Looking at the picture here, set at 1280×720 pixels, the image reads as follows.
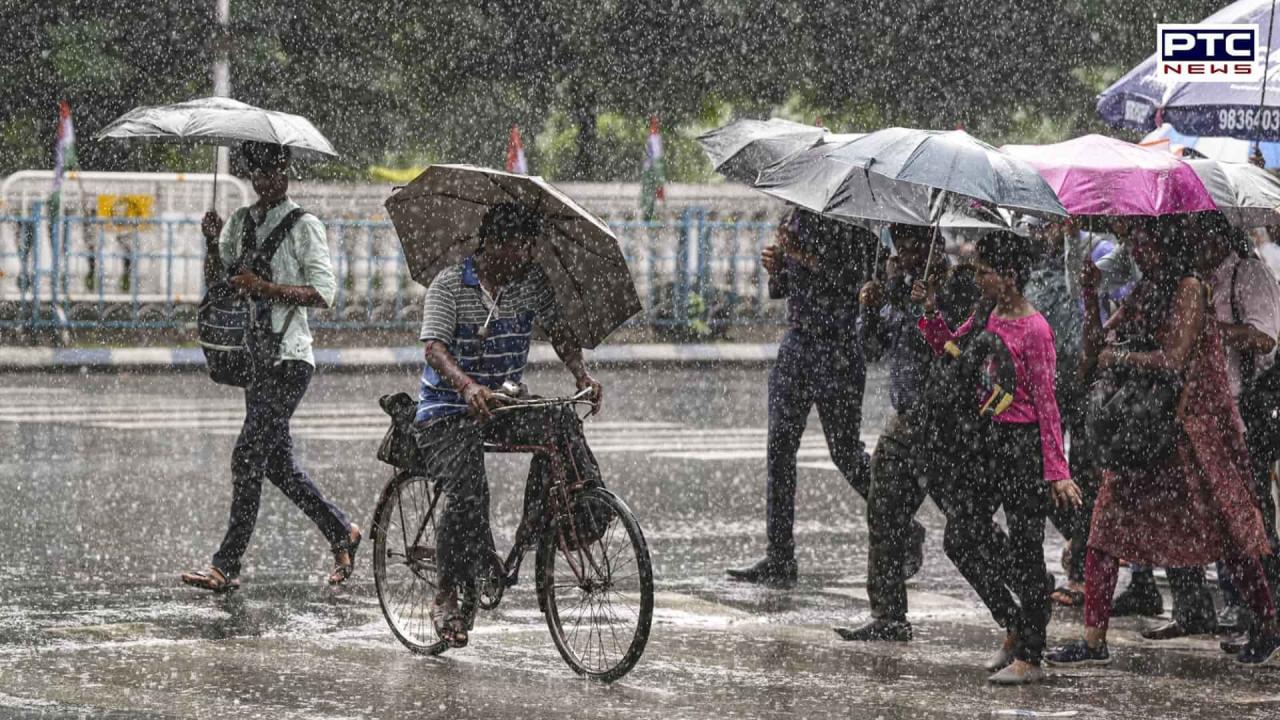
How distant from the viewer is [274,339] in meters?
8.83

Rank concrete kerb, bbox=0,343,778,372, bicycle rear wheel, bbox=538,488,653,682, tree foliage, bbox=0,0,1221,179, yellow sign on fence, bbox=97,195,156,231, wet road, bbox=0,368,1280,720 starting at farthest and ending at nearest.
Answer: tree foliage, bbox=0,0,1221,179 → yellow sign on fence, bbox=97,195,156,231 → concrete kerb, bbox=0,343,778,372 → bicycle rear wheel, bbox=538,488,653,682 → wet road, bbox=0,368,1280,720

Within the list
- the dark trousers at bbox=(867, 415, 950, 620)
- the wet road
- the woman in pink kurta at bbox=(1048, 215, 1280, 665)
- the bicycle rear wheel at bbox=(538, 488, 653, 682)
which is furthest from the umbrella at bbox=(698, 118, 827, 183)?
the bicycle rear wheel at bbox=(538, 488, 653, 682)

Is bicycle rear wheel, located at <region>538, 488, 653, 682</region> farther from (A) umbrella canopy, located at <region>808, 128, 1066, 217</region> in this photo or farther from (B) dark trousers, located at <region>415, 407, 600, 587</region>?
(A) umbrella canopy, located at <region>808, 128, 1066, 217</region>

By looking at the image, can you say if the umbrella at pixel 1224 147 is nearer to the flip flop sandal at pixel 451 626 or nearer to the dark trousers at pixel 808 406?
the dark trousers at pixel 808 406

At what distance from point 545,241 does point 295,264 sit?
1609 mm

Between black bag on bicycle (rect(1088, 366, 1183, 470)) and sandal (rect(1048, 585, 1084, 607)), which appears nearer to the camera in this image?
black bag on bicycle (rect(1088, 366, 1183, 470))

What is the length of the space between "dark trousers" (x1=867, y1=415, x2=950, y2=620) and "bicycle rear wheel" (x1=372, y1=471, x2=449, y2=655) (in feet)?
5.37

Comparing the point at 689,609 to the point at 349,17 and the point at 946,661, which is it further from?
the point at 349,17

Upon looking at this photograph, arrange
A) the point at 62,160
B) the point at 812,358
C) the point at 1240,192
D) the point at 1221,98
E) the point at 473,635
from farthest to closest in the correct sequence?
1. the point at 62,160
2. the point at 1221,98
3. the point at 812,358
4. the point at 1240,192
5. the point at 473,635

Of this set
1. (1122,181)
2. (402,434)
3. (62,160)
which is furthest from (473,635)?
(62,160)

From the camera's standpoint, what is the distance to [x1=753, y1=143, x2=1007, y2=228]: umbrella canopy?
8.17m

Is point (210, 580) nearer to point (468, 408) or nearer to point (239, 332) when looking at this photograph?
point (239, 332)

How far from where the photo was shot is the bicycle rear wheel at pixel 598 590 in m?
7.08

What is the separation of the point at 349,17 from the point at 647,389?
1356cm
